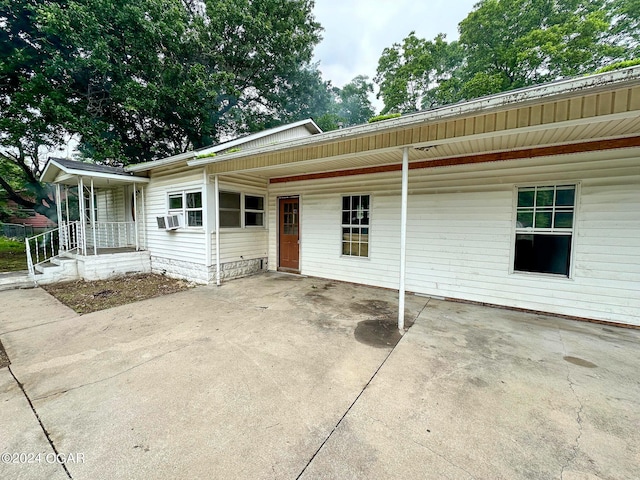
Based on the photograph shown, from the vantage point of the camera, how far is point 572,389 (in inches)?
91.9

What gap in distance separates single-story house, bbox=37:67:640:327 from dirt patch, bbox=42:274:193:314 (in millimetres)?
605

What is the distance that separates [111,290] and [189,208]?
2.45 metres

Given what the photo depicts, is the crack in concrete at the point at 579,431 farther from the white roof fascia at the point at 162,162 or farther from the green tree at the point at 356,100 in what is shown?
the green tree at the point at 356,100

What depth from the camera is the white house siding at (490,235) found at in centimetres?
372

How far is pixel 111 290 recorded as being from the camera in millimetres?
5469

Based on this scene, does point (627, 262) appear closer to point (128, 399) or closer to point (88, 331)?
point (128, 399)

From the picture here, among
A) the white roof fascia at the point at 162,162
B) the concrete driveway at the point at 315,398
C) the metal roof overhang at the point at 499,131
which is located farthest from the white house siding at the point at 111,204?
the concrete driveway at the point at 315,398

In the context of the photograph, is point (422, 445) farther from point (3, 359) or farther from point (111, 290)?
point (111, 290)

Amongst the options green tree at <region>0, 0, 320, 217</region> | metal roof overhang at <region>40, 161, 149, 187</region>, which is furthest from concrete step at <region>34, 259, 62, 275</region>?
green tree at <region>0, 0, 320, 217</region>

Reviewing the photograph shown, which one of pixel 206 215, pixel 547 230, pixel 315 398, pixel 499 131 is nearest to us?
pixel 315 398

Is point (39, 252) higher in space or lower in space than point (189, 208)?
lower

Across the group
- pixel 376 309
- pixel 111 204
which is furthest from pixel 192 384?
pixel 111 204

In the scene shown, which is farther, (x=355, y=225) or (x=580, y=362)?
(x=355, y=225)

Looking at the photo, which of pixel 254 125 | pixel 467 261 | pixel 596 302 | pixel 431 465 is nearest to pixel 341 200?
pixel 467 261
